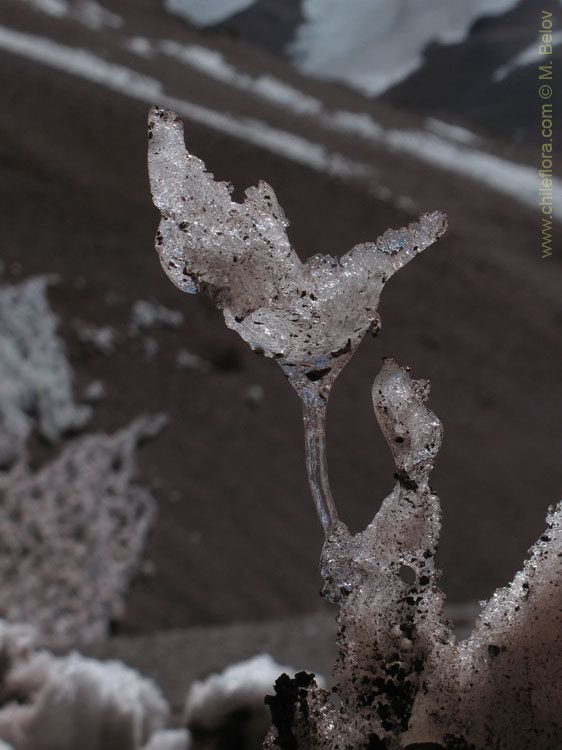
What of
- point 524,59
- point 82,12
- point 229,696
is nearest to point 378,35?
point 524,59

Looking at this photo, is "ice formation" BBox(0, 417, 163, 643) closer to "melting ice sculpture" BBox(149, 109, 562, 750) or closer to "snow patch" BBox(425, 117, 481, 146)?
"melting ice sculpture" BBox(149, 109, 562, 750)

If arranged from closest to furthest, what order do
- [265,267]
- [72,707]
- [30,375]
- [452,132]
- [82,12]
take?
1. [265,267]
2. [72,707]
3. [30,375]
4. [452,132]
5. [82,12]

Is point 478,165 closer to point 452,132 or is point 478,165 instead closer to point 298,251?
point 452,132

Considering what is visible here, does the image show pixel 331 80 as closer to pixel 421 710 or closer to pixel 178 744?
pixel 178 744

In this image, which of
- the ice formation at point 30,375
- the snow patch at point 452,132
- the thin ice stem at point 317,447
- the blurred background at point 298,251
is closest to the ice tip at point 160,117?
the thin ice stem at point 317,447

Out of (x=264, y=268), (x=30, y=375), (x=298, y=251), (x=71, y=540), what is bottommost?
(x=264, y=268)

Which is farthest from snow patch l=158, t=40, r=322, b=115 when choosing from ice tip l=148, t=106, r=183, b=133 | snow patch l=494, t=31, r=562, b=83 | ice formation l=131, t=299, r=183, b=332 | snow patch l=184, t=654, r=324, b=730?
ice tip l=148, t=106, r=183, b=133

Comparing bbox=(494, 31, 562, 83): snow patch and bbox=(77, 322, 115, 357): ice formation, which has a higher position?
bbox=(494, 31, 562, 83): snow patch
